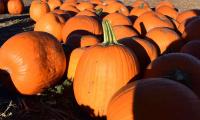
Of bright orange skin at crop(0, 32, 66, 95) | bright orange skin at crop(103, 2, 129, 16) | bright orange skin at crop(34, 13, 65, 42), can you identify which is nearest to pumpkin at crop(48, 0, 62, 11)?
bright orange skin at crop(103, 2, 129, 16)

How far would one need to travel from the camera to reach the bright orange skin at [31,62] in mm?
4391

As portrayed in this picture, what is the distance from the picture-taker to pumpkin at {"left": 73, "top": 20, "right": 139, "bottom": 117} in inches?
153

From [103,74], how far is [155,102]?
98 centimetres

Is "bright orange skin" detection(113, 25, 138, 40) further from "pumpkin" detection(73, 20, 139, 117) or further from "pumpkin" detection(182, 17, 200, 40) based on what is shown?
"pumpkin" detection(73, 20, 139, 117)

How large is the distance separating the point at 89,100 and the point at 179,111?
4.15 ft

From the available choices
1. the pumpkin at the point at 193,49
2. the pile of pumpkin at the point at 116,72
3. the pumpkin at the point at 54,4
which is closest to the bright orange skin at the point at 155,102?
the pile of pumpkin at the point at 116,72

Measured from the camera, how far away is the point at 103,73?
3.89 meters

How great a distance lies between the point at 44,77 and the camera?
446 centimetres

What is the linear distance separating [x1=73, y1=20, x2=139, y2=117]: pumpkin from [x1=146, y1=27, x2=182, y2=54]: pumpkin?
1584 millimetres

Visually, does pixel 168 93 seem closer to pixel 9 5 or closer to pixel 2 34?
pixel 2 34

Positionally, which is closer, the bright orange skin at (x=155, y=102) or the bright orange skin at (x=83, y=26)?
the bright orange skin at (x=155, y=102)

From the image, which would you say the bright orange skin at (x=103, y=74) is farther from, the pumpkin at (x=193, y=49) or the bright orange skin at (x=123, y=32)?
the bright orange skin at (x=123, y=32)

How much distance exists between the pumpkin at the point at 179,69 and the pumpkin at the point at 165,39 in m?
1.46

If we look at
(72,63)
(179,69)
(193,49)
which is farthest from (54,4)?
(179,69)
